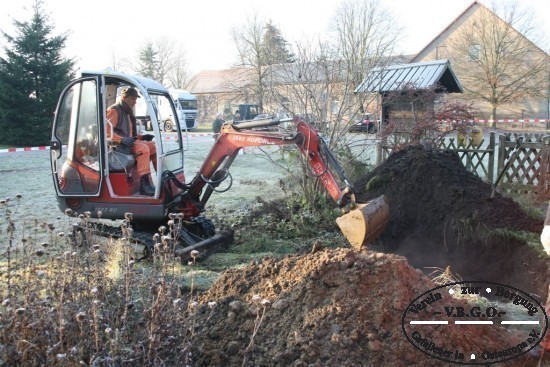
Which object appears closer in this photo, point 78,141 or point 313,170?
point 313,170

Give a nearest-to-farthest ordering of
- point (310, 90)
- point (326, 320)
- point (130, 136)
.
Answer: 1. point (326, 320)
2. point (130, 136)
3. point (310, 90)

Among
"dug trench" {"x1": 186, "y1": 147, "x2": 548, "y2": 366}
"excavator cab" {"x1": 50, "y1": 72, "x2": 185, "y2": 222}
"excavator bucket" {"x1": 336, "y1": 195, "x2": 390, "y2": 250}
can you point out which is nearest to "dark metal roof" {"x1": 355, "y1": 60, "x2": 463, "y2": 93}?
"excavator bucket" {"x1": 336, "y1": 195, "x2": 390, "y2": 250}

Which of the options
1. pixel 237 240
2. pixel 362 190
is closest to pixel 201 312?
pixel 237 240

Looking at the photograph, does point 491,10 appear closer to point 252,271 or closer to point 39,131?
point 39,131

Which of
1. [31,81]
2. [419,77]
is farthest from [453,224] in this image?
[31,81]

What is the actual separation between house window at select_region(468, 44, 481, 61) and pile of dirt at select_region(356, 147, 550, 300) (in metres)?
34.0

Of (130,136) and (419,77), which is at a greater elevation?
(419,77)

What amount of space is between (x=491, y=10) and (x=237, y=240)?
131ft

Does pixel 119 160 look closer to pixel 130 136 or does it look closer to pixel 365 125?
pixel 130 136

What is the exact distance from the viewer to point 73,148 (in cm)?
659

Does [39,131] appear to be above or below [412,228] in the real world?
above

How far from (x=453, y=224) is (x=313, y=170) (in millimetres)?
2045

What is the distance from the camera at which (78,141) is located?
656 cm

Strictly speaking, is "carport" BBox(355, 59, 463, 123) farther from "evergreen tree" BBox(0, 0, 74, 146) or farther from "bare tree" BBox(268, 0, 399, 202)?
"evergreen tree" BBox(0, 0, 74, 146)
